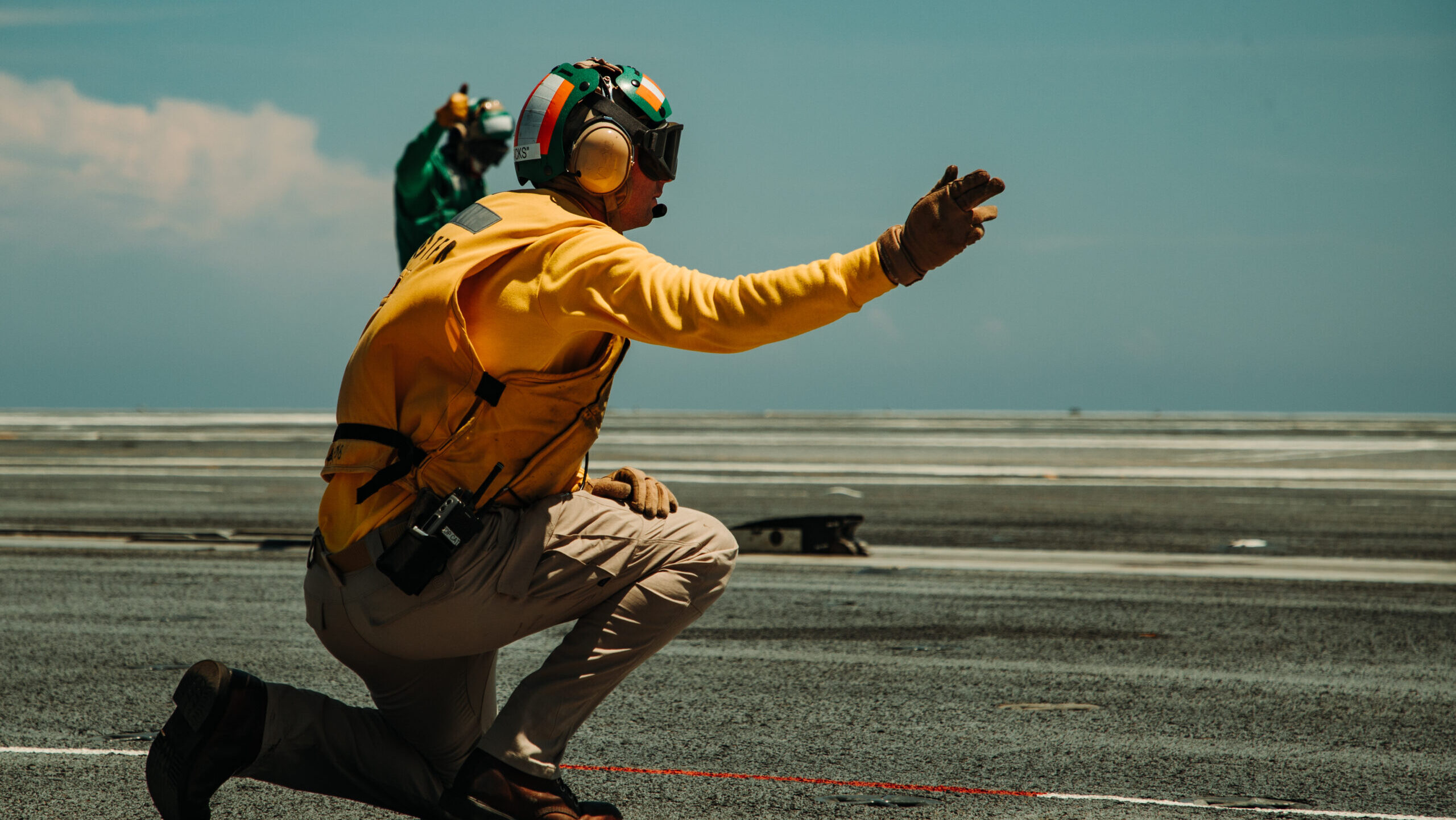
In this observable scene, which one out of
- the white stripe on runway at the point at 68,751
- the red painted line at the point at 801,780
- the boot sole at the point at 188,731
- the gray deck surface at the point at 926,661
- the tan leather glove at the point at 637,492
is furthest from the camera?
the white stripe on runway at the point at 68,751

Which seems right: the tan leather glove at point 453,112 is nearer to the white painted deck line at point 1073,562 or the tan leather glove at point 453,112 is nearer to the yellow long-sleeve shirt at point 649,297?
the white painted deck line at point 1073,562

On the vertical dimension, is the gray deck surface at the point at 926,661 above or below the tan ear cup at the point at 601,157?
below

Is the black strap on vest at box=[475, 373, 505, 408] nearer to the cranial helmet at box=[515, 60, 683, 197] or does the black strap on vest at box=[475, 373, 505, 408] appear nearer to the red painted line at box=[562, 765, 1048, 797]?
the cranial helmet at box=[515, 60, 683, 197]

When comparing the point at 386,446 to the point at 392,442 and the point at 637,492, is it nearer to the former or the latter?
the point at 392,442

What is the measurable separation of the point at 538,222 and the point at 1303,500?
14.2 meters

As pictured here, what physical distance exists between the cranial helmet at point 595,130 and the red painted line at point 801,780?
186cm

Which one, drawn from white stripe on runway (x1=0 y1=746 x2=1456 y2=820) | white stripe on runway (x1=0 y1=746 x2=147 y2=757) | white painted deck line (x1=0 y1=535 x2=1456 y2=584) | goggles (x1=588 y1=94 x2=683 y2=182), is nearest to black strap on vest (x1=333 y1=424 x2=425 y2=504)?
goggles (x1=588 y1=94 x2=683 y2=182)

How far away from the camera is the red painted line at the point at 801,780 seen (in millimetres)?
3750

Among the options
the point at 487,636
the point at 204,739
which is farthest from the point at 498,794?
the point at 204,739

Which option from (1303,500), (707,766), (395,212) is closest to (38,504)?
(395,212)

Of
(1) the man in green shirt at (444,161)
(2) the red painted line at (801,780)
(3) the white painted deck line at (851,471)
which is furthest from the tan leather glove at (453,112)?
(3) the white painted deck line at (851,471)

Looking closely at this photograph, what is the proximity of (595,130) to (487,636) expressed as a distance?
118 cm

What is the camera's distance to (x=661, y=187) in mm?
3166

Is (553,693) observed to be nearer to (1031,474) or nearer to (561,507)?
(561,507)
